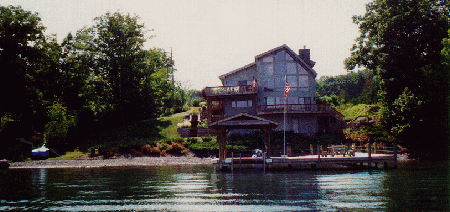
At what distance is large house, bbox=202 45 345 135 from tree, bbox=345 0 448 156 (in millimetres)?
8195

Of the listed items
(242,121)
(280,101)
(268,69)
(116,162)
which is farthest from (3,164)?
(268,69)

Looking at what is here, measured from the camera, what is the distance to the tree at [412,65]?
4350 cm

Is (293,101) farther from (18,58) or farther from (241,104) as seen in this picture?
(18,58)

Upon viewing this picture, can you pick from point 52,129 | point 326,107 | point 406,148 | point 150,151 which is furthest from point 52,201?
point 406,148

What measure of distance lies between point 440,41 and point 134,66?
134ft

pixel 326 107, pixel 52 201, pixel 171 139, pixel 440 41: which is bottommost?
pixel 52 201

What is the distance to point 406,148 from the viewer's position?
157 ft

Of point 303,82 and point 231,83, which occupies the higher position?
point 231,83

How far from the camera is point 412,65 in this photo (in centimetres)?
4538

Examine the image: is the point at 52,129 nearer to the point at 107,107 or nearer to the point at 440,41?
the point at 107,107

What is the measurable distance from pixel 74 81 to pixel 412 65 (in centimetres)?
4341

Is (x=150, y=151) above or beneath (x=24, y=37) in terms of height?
beneath

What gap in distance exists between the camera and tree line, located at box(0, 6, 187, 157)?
43469 mm

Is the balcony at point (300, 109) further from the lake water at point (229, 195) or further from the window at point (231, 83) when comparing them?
the lake water at point (229, 195)
